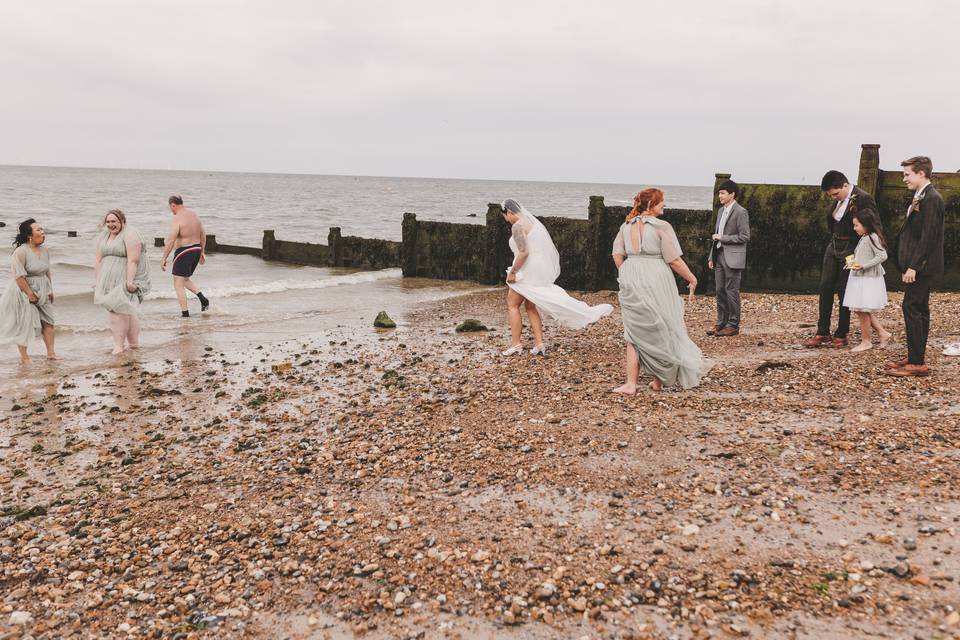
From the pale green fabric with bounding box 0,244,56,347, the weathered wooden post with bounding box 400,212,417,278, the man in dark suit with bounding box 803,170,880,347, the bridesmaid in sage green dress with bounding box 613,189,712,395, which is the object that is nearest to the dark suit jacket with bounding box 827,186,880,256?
the man in dark suit with bounding box 803,170,880,347

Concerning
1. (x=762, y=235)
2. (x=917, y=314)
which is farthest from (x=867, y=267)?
(x=762, y=235)

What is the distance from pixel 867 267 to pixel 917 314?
104 centimetres

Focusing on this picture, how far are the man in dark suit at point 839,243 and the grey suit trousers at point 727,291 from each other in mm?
1138

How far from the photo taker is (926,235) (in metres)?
6.86

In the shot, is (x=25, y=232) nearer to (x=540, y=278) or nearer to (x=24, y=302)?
(x=24, y=302)

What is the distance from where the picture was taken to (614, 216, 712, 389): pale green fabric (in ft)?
22.9

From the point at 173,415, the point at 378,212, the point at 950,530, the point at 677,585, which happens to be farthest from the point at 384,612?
the point at 378,212

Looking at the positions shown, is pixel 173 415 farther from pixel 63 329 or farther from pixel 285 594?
pixel 63 329

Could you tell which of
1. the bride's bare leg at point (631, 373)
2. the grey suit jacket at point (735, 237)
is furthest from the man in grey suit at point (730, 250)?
the bride's bare leg at point (631, 373)

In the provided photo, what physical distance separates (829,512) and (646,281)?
2.95 metres

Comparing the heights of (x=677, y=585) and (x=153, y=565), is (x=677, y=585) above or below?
above

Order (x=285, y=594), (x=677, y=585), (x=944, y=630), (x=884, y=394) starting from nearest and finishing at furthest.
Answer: (x=944, y=630) < (x=677, y=585) < (x=285, y=594) < (x=884, y=394)

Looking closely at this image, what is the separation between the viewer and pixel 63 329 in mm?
13711

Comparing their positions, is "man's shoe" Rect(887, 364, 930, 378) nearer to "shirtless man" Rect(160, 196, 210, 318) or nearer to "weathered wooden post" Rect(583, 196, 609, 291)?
"weathered wooden post" Rect(583, 196, 609, 291)
